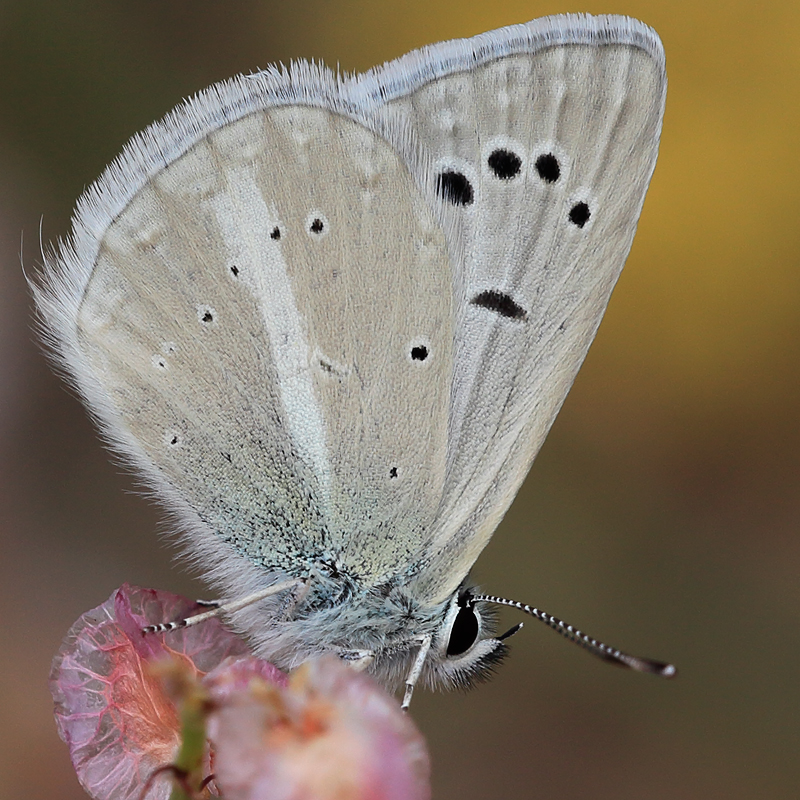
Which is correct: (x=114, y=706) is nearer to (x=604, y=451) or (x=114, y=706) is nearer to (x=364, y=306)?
(x=364, y=306)

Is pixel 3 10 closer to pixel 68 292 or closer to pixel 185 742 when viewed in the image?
pixel 68 292

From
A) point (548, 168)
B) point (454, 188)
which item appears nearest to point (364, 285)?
point (454, 188)

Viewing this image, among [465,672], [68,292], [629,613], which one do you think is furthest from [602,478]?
[68,292]

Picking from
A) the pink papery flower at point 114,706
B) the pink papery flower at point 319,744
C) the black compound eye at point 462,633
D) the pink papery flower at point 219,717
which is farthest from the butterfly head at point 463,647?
the pink papery flower at point 319,744

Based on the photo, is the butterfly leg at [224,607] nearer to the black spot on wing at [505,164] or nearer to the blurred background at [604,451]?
the black spot on wing at [505,164]

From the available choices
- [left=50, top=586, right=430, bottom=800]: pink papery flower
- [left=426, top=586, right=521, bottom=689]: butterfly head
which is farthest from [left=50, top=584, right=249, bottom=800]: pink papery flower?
[left=426, top=586, right=521, bottom=689]: butterfly head

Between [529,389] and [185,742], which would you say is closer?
[185,742]

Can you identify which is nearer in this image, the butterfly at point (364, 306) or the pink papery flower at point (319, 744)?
the pink papery flower at point (319, 744)
